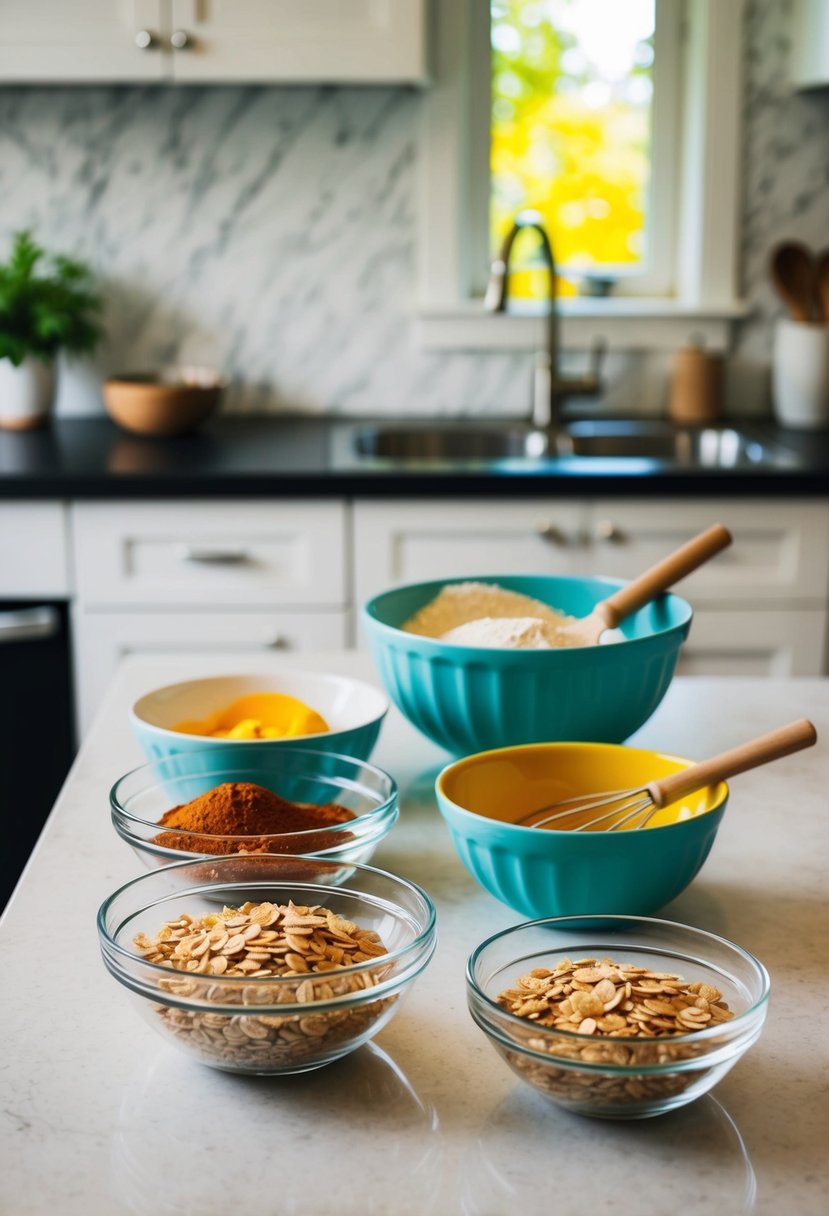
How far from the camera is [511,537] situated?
2.34m

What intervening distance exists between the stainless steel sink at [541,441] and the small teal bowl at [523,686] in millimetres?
1623

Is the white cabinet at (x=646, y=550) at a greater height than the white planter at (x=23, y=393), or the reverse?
the white planter at (x=23, y=393)

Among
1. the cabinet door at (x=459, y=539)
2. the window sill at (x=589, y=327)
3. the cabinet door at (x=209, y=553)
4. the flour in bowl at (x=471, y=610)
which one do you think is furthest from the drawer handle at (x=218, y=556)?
the flour in bowl at (x=471, y=610)

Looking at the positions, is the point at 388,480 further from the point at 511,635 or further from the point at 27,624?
the point at 511,635

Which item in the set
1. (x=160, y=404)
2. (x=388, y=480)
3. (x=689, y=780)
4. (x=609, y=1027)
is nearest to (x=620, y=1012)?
(x=609, y=1027)

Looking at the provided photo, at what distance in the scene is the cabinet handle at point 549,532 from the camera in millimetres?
2318

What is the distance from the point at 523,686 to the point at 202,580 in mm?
1311

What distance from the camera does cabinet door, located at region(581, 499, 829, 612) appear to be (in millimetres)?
2326

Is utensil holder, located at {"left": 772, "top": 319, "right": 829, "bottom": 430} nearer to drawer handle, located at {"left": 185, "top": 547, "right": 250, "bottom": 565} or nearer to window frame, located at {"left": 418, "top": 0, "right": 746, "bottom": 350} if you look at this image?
window frame, located at {"left": 418, "top": 0, "right": 746, "bottom": 350}

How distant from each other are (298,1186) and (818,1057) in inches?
12.4

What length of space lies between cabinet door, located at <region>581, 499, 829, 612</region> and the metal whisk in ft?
4.54

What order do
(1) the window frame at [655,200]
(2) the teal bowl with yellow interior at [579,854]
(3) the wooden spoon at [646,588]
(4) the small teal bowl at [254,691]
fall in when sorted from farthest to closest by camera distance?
(1) the window frame at [655,200] < (3) the wooden spoon at [646,588] < (4) the small teal bowl at [254,691] < (2) the teal bowl with yellow interior at [579,854]

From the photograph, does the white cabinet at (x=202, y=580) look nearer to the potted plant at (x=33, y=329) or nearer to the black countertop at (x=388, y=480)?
the black countertop at (x=388, y=480)

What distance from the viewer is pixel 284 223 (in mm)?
2885
